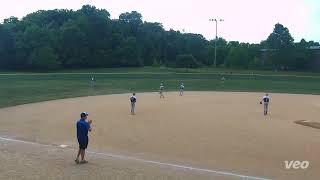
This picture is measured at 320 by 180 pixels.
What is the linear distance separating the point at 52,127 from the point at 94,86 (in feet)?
103

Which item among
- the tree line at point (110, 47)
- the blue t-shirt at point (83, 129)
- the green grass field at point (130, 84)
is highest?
the tree line at point (110, 47)

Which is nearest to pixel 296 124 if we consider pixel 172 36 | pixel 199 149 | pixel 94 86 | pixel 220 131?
pixel 220 131

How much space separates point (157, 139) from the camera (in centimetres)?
2005

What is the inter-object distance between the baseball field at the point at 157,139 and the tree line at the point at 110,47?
49019 mm

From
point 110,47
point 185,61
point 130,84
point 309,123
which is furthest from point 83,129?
point 110,47

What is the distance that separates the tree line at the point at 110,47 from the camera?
293ft

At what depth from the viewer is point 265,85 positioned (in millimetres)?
60156

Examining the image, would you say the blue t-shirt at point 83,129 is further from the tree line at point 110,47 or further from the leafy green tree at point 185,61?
the leafy green tree at point 185,61

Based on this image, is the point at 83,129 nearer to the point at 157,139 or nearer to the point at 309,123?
the point at 157,139

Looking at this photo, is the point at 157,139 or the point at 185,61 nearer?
the point at 157,139

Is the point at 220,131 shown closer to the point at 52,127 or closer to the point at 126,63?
the point at 52,127

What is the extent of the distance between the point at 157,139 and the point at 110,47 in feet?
260

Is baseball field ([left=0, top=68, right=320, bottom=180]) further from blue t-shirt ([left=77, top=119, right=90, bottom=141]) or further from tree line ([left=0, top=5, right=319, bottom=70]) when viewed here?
tree line ([left=0, top=5, right=319, bottom=70])

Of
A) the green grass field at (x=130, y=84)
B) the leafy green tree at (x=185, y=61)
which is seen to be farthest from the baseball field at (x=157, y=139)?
the leafy green tree at (x=185, y=61)
